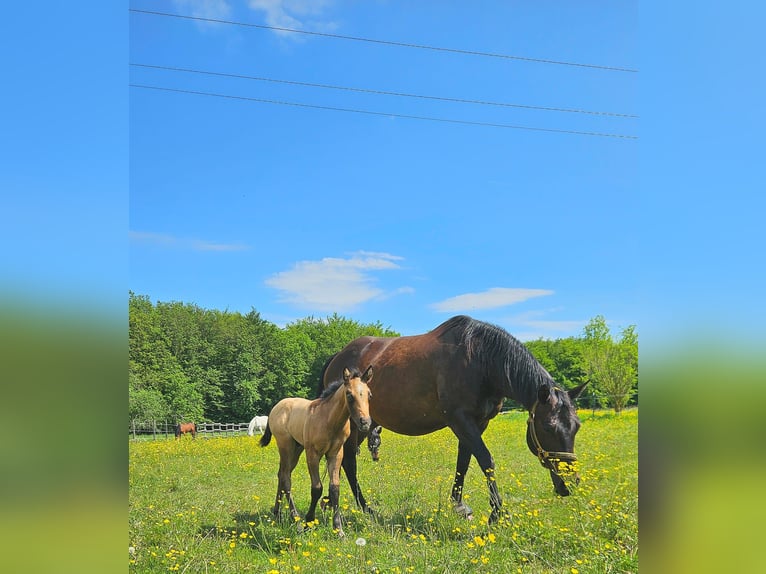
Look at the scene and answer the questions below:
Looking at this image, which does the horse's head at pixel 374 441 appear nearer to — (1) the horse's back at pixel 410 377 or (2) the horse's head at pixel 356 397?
(1) the horse's back at pixel 410 377

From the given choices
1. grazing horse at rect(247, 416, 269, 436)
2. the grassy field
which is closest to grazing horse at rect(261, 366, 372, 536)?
the grassy field

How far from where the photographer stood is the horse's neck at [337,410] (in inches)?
193

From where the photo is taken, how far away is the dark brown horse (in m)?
5.07

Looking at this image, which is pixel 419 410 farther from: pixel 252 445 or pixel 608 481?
pixel 252 445

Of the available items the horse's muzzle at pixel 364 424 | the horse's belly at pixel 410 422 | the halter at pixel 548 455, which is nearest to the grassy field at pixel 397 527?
the halter at pixel 548 455

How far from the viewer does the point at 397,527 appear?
523cm

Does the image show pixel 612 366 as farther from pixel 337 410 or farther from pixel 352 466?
pixel 337 410

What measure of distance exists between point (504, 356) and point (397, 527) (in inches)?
81.2

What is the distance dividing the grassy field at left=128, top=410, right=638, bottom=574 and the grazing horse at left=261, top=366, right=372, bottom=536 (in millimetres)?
352

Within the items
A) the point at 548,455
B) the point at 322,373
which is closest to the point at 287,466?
the point at 322,373
